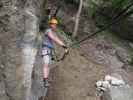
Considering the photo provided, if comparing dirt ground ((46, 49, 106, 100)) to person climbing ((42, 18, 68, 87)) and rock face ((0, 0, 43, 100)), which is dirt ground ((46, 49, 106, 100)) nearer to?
person climbing ((42, 18, 68, 87))

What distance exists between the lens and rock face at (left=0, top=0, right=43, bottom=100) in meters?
4.63

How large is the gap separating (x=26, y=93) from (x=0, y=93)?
429 mm

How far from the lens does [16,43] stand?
15.5 ft

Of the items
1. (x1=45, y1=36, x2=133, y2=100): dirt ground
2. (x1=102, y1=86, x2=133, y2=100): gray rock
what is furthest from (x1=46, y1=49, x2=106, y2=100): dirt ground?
(x1=102, y1=86, x2=133, y2=100): gray rock

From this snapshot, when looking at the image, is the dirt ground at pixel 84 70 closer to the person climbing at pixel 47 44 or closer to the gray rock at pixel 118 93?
the gray rock at pixel 118 93

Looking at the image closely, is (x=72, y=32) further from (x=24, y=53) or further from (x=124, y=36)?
(x=24, y=53)

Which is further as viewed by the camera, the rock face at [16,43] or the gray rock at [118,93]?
the gray rock at [118,93]

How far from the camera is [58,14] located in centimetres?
1155

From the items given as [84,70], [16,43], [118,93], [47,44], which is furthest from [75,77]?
[16,43]

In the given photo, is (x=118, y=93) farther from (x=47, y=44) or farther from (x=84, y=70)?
(x=47, y=44)

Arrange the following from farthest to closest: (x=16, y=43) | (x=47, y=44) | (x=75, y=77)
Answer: (x=75, y=77) → (x=47, y=44) → (x=16, y=43)

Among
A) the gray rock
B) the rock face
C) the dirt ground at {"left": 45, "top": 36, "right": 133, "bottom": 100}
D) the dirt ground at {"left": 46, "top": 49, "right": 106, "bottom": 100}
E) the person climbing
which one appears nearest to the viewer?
the rock face

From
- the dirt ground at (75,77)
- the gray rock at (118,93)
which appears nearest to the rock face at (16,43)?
the dirt ground at (75,77)

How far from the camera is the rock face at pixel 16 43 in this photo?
4.63m
